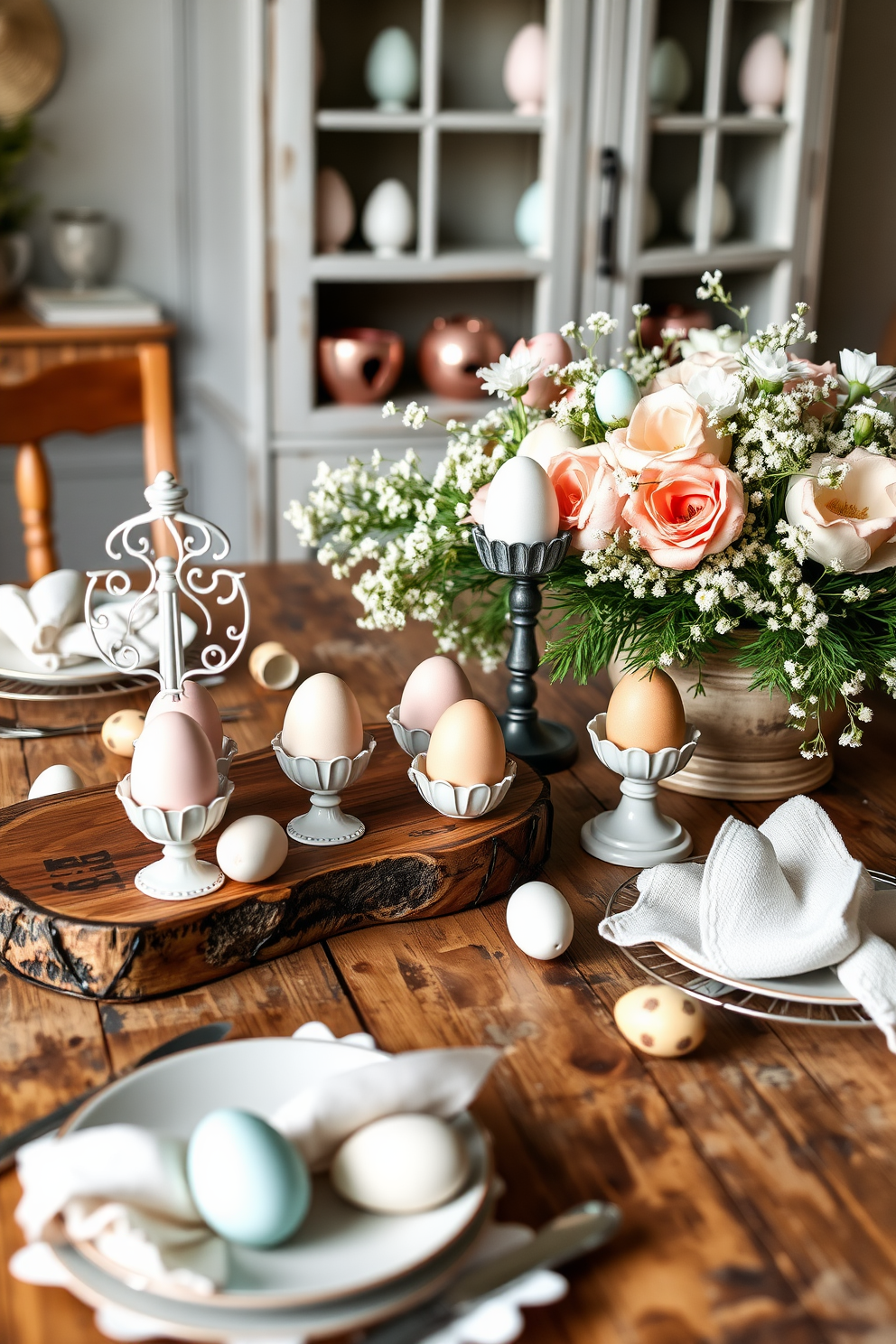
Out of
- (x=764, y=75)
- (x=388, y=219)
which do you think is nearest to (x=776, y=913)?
(x=388, y=219)

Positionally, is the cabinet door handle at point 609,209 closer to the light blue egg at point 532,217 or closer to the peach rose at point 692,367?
the light blue egg at point 532,217

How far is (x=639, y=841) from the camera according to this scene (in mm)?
927

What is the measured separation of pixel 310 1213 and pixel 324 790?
0.34 m

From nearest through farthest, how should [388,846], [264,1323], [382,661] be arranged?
[264,1323] < [388,846] < [382,661]

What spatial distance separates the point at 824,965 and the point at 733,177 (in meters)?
2.66

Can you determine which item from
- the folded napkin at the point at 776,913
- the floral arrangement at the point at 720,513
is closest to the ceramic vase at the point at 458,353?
the floral arrangement at the point at 720,513

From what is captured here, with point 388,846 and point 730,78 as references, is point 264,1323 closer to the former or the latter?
point 388,846

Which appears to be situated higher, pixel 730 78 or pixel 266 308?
pixel 730 78

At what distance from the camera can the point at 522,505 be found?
917 millimetres

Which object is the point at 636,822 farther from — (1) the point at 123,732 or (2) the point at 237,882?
(1) the point at 123,732

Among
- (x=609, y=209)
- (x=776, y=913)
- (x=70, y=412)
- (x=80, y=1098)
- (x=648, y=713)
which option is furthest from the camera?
(x=609, y=209)

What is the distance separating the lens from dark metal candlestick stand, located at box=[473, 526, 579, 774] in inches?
37.0

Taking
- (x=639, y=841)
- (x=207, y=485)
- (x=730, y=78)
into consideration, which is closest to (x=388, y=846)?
(x=639, y=841)

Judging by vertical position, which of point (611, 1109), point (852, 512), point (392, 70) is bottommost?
point (611, 1109)
